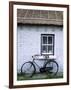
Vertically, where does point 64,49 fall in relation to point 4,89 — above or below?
above

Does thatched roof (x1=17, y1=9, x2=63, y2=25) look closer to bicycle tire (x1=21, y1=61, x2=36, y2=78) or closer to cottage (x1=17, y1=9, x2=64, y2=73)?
cottage (x1=17, y1=9, x2=64, y2=73)

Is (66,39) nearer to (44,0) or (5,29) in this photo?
(44,0)

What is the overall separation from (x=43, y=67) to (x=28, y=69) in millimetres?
131

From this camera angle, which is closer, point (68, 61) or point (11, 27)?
point (11, 27)

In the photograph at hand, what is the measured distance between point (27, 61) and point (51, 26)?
36cm

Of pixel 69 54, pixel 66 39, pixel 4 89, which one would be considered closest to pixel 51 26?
pixel 66 39

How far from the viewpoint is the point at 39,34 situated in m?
1.84

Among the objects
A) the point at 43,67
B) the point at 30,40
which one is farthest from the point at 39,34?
the point at 43,67

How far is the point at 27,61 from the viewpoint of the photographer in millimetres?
1822

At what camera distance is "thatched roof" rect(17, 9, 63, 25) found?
1.81 meters

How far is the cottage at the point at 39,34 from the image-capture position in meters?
1.81

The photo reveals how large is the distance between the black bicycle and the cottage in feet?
0.11

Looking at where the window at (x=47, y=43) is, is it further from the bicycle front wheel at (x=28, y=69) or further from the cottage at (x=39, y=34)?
the bicycle front wheel at (x=28, y=69)

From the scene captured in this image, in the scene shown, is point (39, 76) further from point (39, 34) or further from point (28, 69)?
point (39, 34)
